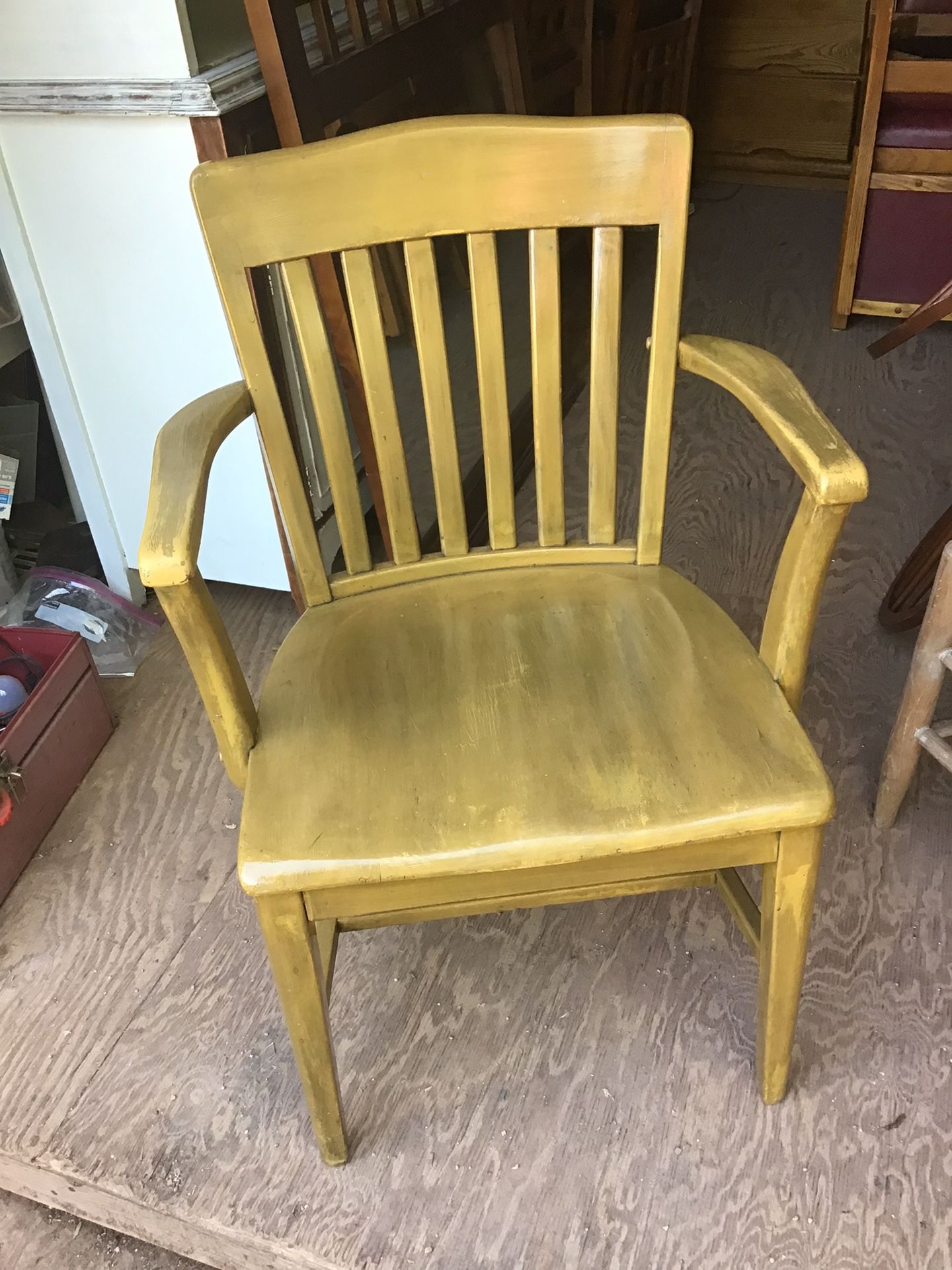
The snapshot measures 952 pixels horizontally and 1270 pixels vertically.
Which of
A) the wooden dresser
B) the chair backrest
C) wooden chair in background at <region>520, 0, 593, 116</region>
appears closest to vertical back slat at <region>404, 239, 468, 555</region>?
the chair backrest

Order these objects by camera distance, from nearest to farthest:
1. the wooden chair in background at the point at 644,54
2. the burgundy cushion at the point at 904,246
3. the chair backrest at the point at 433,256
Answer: the chair backrest at the point at 433,256
the burgundy cushion at the point at 904,246
the wooden chair in background at the point at 644,54

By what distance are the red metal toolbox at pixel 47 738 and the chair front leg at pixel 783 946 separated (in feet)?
3.11

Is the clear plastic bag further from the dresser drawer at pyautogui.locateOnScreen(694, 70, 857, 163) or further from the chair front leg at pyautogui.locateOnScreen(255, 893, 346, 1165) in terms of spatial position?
the dresser drawer at pyautogui.locateOnScreen(694, 70, 857, 163)

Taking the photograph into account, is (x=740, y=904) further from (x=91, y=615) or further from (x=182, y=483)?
(x=91, y=615)

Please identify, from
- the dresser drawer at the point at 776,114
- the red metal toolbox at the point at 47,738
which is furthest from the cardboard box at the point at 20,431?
the dresser drawer at the point at 776,114

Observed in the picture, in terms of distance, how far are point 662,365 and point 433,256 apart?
0.25m

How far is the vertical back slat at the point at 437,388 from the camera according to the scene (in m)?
0.97

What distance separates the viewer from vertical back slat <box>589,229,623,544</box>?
0.96 metres

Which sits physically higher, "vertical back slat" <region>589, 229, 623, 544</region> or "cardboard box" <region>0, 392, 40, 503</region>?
"vertical back slat" <region>589, 229, 623, 544</region>

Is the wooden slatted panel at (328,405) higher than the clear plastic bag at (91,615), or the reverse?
the wooden slatted panel at (328,405)

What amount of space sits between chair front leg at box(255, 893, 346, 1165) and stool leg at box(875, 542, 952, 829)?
73 cm

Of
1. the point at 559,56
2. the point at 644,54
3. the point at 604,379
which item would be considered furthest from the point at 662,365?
the point at 644,54

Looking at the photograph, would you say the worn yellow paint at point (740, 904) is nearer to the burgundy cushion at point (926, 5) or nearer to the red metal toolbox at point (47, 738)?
the red metal toolbox at point (47, 738)

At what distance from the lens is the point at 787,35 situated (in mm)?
3250
